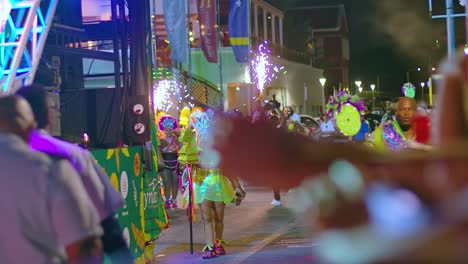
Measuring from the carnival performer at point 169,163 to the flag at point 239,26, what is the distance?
482 inches

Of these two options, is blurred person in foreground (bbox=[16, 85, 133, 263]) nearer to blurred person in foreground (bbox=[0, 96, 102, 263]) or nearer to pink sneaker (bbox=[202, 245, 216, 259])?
blurred person in foreground (bbox=[0, 96, 102, 263])

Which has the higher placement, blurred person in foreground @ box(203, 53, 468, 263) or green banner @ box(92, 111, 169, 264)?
blurred person in foreground @ box(203, 53, 468, 263)

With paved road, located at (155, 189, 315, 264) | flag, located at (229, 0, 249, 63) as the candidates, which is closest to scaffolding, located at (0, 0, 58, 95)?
paved road, located at (155, 189, 315, 264)

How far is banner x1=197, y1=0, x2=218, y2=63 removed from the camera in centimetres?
2575

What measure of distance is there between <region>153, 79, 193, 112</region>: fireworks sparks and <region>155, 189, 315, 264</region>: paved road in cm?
1038


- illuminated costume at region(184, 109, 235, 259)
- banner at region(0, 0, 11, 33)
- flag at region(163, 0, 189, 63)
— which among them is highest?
flag at region(163, 0, 189, 63)

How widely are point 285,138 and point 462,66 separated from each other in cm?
42

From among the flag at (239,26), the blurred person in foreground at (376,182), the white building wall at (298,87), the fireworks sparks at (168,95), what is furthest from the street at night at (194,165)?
the white building wall at (298,87)

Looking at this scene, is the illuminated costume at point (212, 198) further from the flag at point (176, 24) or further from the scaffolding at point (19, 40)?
the flag at point (176, 24)

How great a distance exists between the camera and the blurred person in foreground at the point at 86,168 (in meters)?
3.74

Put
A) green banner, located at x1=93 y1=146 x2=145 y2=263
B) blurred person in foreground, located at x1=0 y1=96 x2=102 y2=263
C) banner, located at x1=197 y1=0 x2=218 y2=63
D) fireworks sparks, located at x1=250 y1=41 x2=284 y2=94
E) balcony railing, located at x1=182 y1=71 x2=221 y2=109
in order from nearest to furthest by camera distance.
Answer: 1. blurred person in foreground, located at x1=0 y1=96 x2=102 y2=263
2. green banner, located at x1=93 y1=146 x2=145 y2=263
3. banner, located at x1=197 y1=0 x2=218 y2=63
4. balcony railing, located at x1=182 y1=71 x2=221 y2=109
5. fireworks sparks, located at x1=250 y1=41 x2=284 y2=94

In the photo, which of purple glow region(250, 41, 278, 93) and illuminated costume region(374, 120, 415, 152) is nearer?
illuminated costume region(374, 120, 415, 152)

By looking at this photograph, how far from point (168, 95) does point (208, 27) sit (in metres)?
2.61

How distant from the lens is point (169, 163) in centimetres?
1596
